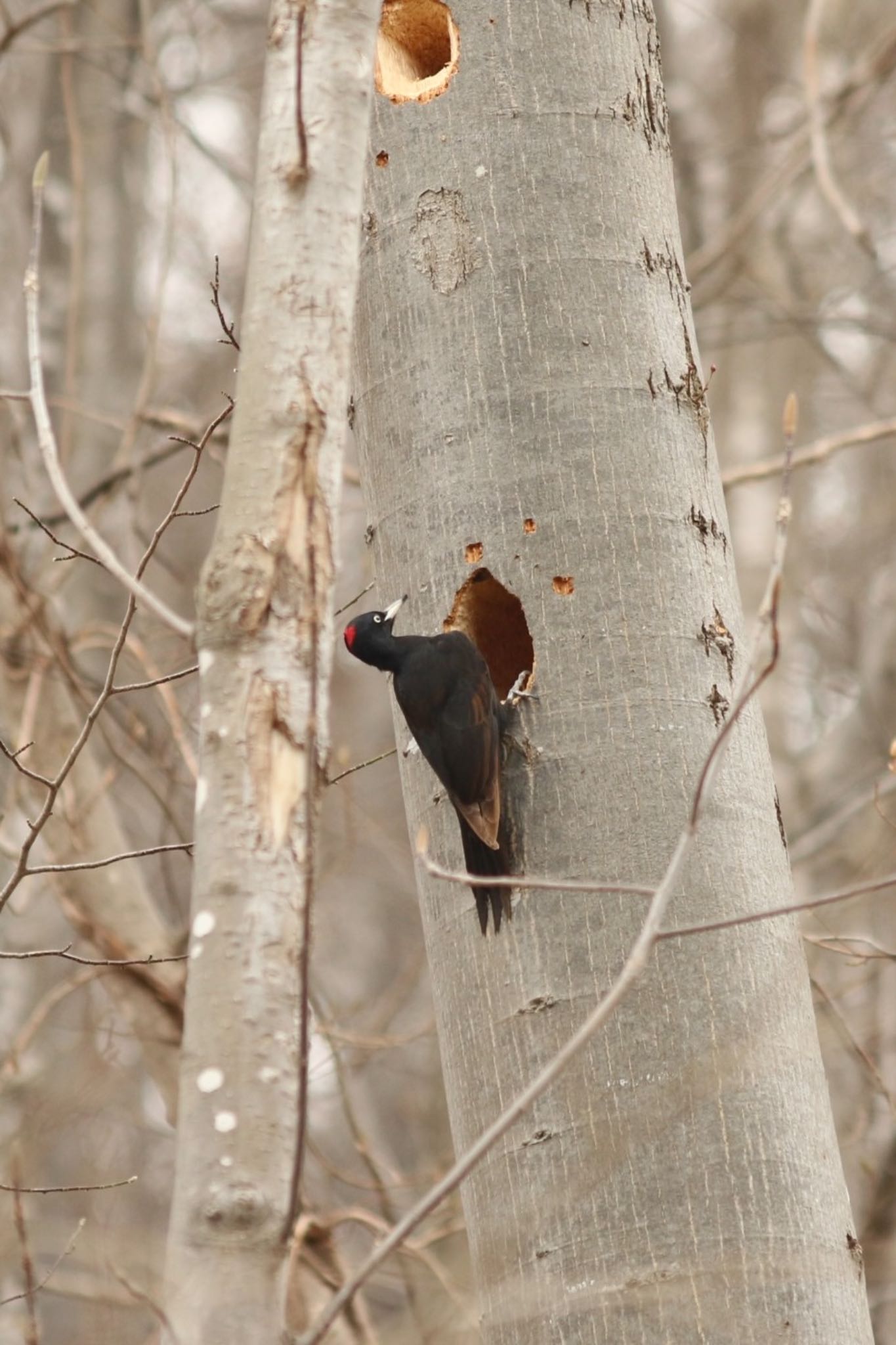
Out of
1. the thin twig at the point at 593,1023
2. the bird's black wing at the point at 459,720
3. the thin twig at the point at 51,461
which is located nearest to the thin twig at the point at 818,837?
the bird's black wing at the point at 459,720

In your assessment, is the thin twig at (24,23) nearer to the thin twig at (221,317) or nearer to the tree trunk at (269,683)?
the thin twig at (221,317)

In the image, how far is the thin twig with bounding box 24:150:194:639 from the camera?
1710mm

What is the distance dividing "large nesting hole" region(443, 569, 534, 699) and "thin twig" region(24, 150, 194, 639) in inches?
31.2

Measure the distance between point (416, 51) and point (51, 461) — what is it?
1655 millimetres

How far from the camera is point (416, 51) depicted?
328cm

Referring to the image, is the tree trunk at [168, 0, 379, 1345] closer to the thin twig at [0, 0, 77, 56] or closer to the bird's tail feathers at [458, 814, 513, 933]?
the bird's tail feathers at [458, 814, 513, 933]

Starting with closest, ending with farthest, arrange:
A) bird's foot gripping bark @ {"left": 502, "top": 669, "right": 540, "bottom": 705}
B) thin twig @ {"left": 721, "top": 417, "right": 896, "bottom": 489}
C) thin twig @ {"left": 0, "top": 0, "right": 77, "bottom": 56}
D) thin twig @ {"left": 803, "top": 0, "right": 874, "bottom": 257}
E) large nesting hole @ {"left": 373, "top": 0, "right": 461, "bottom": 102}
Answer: bird's foot gripping bark @ {"left": 502, "top": 669, "right": 540, "bottom": 705}
large nesting hole @ {"left": 373, "top": 0, "right": 461, "bottom": 102}
thin twig @ {"left": 803, "top": 0, "right": 874, "bottom": 257}
thin twig @ {"left": 721, "top": 417, "right": 896, "bottom": 489}
thin twig @ {"left": 0, "top": 0, "right": 77, "bottom": 56}

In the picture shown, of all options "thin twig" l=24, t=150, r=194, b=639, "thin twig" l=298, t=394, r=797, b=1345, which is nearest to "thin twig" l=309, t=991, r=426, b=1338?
"thin twig" l=24, t=150, r=194, b=639

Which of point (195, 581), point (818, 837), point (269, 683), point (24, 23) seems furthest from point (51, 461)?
point (195, 581)

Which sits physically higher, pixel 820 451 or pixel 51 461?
pixel 820 451

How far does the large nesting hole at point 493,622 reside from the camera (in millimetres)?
2809

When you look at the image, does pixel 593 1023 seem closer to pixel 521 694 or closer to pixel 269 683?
pixel 269 683

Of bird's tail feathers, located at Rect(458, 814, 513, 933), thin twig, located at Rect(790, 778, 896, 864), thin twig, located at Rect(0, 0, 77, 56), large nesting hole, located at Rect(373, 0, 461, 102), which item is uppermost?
thin twig, located at Rect(0, 0, 77, 56)

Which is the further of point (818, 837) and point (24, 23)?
point (818, 837)
